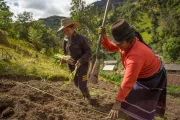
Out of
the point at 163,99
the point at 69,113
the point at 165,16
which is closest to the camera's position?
the point at 163,99

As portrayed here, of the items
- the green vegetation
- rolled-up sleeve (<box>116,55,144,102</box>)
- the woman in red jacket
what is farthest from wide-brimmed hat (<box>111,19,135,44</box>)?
the green vegetation

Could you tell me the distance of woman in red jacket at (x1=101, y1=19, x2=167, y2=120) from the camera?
9.94ft

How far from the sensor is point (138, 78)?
3.54 meters

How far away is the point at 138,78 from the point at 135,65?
2.03 ft

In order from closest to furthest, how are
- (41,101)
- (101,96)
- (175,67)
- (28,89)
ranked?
1. (41,101)
2. (28,89)
3. (101,96)
4. (175,67)

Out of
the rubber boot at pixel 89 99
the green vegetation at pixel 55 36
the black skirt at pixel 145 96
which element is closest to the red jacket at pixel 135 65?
the black skirt at pixel 145 96

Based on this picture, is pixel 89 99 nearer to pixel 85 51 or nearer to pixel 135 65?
pixel 85 51

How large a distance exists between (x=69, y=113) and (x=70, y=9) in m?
26.0

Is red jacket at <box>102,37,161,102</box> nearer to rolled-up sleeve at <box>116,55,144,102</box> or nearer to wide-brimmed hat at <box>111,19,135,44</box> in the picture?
rolled-up sleeve at <box>116,55,144,102</box>

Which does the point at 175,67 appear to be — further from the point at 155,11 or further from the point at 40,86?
the point at 155,11

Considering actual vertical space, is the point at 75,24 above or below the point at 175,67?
above

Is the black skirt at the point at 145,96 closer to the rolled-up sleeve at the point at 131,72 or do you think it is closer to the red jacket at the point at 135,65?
the red jacket at the point at 135,65

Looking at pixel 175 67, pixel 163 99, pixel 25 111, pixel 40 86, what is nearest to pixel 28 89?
pixel 40 86

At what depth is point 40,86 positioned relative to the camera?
23.3 ft
